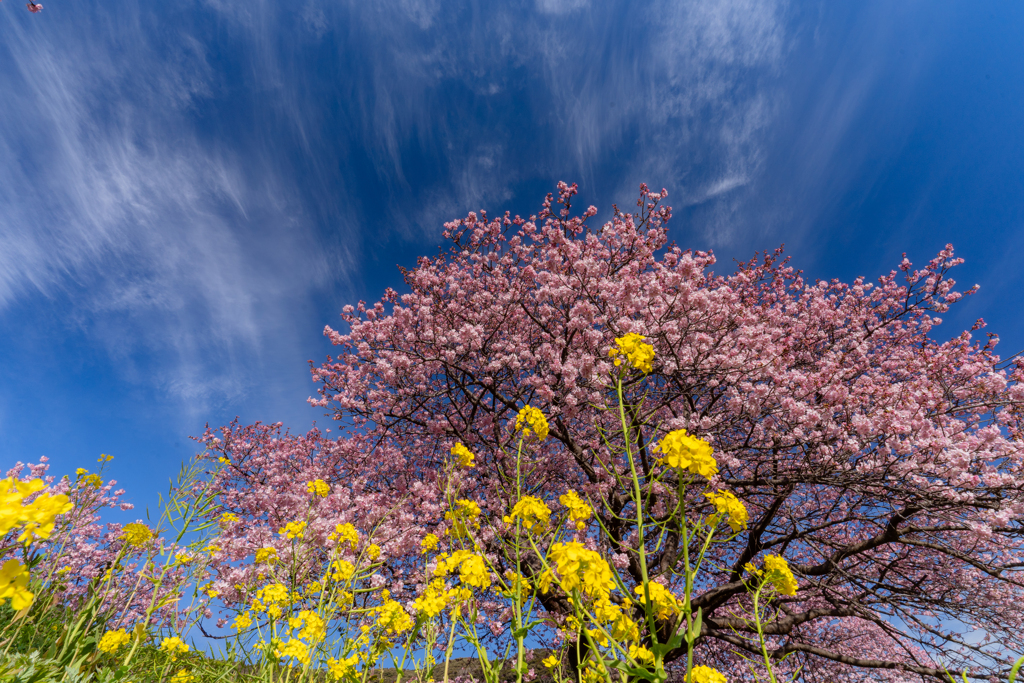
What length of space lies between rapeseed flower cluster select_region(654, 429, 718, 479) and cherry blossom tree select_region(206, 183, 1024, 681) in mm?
3634

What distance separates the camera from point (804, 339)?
905 cm

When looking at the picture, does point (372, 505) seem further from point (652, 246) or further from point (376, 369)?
point (652, 246)

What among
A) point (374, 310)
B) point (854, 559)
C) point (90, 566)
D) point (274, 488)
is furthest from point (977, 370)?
point (90, 566)

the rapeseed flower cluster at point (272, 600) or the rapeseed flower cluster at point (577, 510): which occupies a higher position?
the rapeseed flower cluster at point (577, 510)

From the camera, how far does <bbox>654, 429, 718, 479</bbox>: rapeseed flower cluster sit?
74.4 inches

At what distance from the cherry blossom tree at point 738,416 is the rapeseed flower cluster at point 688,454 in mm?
3634

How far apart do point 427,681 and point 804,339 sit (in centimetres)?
986

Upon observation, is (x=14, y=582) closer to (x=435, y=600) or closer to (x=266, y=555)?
(x=435, y=600)

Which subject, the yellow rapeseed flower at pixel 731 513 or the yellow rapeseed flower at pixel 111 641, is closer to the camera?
the yellow rapeseed flower at pixel 731 513

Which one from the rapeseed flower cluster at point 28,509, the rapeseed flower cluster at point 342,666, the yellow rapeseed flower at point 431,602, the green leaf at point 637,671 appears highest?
the yellow rapeseed flower at point 431,602

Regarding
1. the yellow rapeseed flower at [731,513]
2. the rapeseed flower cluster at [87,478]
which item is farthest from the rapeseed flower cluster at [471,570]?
the rapeseed flower cluster at [87,478]

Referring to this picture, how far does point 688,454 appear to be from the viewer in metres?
1.92

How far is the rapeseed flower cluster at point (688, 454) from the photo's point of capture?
1.89 metres

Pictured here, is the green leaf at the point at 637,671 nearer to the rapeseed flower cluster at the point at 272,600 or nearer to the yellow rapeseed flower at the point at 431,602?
the yellow rapeseed flower at the point at 431,602
